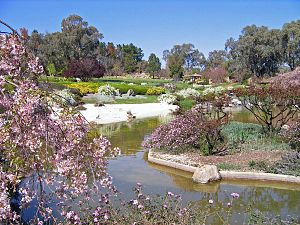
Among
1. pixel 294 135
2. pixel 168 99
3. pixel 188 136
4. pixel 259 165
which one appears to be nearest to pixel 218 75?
pixel 168 99

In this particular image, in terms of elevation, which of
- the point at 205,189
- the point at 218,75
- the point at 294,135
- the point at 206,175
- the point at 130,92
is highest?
the point at 218,75

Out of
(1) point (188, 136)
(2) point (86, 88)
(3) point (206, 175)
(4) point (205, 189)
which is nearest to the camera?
(4) point (205, 189)

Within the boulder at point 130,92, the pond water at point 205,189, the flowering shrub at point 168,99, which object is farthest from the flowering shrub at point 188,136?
the boulder at point 130,92

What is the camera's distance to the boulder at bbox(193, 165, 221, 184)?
29.7ft

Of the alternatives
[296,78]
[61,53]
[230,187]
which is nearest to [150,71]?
[61,53]

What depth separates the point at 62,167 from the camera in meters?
3.68

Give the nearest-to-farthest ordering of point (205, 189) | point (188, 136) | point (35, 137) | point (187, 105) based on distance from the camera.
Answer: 1. point (35, 137)
2. point (205, 189)
3. point (188, 136)
4. point (187, 105)

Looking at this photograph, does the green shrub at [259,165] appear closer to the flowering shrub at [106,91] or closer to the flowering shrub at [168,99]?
the flowering shrub at [168,99]

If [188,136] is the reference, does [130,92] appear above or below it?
above

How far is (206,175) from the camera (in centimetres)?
909

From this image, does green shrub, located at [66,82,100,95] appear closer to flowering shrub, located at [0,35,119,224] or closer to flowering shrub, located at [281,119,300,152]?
flowering shrub, located at [281,119,300,152]

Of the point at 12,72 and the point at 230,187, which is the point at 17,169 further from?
the point at 230,187

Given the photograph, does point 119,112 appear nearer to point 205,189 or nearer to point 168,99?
point 168,99

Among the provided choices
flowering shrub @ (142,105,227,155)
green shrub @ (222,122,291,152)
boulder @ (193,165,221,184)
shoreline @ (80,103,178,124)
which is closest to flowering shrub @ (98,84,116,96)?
shoreline @ (80,103,178,124)
